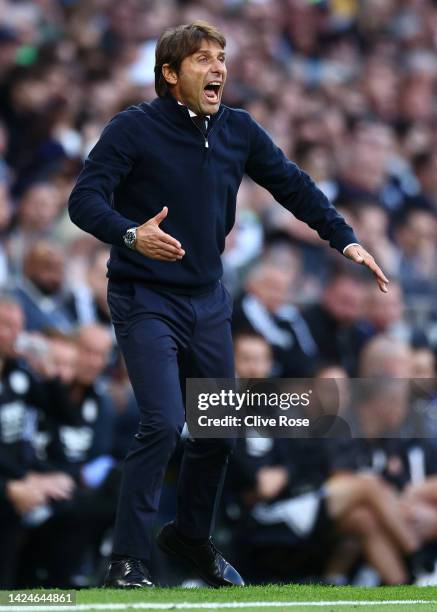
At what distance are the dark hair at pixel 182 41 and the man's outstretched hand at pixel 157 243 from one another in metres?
0.68

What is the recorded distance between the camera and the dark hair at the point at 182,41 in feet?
16.6

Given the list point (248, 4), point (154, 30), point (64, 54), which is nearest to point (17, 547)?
point (64, 54)

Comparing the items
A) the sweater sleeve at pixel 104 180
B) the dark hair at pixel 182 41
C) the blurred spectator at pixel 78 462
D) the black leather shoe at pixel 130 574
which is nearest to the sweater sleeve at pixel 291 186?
the dark hair at pixel 182 41

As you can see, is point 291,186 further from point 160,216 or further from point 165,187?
point 160,216

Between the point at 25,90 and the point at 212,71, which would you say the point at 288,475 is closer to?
the point at 212,71

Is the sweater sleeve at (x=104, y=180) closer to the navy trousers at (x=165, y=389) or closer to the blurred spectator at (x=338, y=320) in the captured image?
the navy trousers at (x=165, y=389)

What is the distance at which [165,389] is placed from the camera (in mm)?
4891

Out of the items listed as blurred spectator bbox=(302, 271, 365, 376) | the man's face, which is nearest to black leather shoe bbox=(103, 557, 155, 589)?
the man's face

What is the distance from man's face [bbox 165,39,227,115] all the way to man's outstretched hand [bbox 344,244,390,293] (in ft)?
2.43

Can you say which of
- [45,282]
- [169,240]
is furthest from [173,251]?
[45,282]

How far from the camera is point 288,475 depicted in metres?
7.45

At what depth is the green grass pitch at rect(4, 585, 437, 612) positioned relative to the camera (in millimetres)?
4465

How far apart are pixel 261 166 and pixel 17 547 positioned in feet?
8.23

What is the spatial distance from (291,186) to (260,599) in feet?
5.34
